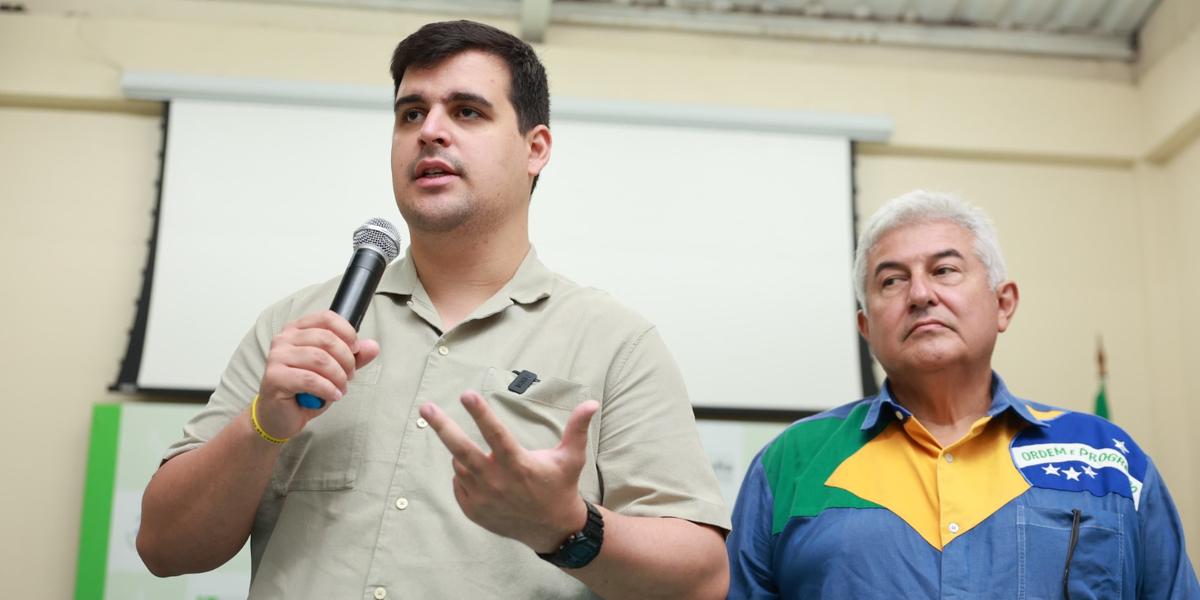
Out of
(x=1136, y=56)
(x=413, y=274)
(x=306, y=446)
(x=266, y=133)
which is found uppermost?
(x=1136, y=56)

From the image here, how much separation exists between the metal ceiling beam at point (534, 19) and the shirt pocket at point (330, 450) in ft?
9.63

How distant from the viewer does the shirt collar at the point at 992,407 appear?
6.49 ft

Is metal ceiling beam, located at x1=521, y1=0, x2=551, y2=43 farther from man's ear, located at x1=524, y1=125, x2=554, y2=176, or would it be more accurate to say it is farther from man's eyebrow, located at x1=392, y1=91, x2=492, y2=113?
man's eyebrow, located at x1=392, y1=91, x2=492, y2=113

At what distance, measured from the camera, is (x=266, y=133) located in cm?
397

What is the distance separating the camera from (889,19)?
14.6ft

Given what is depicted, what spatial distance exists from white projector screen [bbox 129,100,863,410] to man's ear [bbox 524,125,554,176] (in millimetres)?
2099

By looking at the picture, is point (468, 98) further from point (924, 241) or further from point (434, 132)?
point (924, 241)

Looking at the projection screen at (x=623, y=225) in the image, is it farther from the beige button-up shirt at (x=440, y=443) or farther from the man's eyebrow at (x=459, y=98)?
the beige button-up shirt at (x=440, y=443)

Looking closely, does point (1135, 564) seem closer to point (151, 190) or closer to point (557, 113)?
point (557, 113)

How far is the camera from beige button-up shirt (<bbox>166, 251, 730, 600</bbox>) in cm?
133

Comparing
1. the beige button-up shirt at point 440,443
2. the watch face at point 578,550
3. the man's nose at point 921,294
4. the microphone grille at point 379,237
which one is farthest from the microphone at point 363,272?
the man's nose at point 921,294

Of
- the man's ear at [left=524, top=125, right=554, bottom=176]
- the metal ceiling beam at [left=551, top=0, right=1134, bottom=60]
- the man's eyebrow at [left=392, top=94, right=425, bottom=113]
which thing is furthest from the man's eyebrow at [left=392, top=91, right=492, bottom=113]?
the metal ceiling beam at [left=551, top=0, right=1134, bottom=60]

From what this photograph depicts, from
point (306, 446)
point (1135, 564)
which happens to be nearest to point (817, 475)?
point (1135, 564)

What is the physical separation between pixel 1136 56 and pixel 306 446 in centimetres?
437
